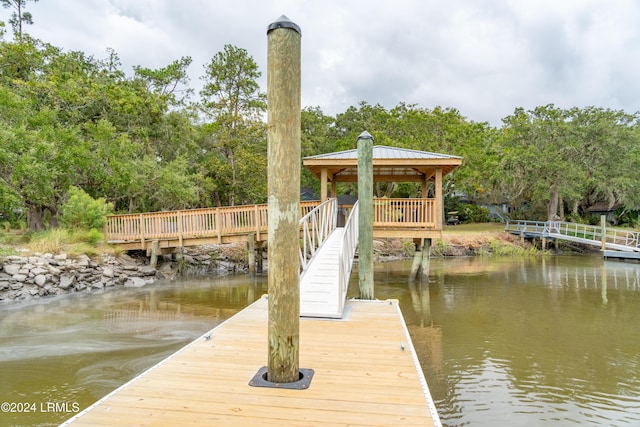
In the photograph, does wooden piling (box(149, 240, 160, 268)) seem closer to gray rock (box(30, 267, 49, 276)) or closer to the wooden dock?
gray rock (box(30, 267, 49, 276))

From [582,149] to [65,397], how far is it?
30.0 metres

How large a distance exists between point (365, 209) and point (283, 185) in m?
4.13

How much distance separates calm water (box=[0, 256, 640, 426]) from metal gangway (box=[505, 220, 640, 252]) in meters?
8.12

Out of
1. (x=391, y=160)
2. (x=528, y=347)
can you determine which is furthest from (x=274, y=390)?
(x=391, y=160)

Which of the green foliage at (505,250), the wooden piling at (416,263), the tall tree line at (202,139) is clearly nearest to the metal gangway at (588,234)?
the green foliage at (505,250)

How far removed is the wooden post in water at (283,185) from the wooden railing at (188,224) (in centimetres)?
1113

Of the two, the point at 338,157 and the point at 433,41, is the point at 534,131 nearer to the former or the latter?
the point at 433,41

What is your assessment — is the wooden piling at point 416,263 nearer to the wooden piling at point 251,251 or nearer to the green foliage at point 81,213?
the wooden piling at point 251,251

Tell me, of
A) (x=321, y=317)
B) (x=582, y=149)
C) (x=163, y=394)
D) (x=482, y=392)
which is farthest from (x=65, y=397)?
(x=582, y=149)

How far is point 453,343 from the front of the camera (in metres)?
7.14

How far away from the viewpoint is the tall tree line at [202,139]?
14.5 m

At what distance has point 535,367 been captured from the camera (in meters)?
5.99

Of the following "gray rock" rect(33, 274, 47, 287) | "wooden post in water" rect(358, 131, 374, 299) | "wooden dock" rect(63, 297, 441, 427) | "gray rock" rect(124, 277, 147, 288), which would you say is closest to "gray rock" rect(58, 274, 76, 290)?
"gray rock" rect(33, 274, 47, 287)

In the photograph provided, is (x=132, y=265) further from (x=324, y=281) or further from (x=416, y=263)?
(x=416, y=263)
